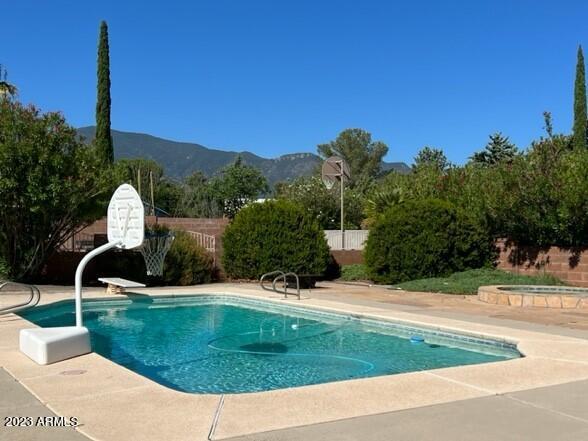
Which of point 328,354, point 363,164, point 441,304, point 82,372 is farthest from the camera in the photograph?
point 363,164

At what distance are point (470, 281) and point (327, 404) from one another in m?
14.7

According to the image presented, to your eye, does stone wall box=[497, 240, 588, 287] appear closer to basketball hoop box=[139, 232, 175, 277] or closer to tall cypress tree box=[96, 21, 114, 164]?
basketball hoop box=[139, 232, 175, 277]

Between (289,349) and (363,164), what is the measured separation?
85106 millimetres

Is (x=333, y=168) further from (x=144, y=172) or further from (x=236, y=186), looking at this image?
(x=144, y=172)

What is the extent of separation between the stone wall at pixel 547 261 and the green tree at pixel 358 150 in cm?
7196

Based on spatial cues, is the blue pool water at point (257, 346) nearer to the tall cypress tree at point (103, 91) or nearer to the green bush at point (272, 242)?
the green bush at point (272, 242)

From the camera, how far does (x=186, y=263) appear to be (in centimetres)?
2133

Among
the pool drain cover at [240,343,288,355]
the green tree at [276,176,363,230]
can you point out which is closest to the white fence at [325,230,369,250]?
the green tree at [276,176,363,230]

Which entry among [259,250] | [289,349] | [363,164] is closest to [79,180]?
[259,250]

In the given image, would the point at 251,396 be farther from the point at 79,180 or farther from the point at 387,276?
the point at 387,276

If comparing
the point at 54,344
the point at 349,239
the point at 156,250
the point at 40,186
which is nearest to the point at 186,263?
the point at 156,250

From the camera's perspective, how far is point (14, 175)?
17562 mm

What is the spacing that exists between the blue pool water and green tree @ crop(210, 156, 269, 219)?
4459 centimetres

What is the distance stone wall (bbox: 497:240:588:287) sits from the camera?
1995 cm
